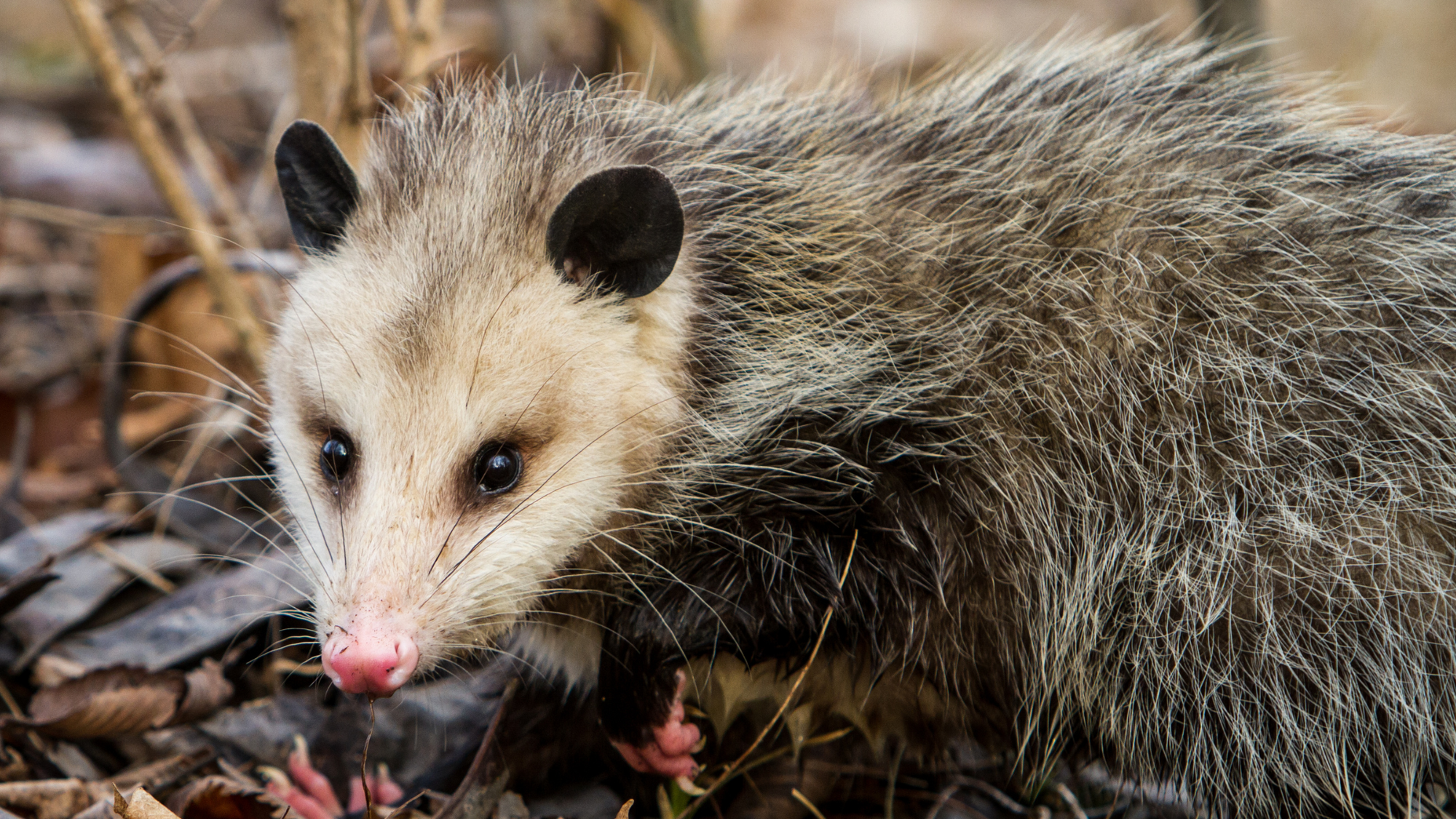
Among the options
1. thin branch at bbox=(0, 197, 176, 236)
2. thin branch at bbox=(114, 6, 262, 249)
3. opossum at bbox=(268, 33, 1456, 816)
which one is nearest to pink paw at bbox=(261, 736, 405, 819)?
opossum at bbox=(268, 33, 1456, 816)

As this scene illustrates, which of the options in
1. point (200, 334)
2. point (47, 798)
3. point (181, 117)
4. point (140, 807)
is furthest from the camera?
point (200, 334)

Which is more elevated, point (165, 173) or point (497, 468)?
point (165, 173)

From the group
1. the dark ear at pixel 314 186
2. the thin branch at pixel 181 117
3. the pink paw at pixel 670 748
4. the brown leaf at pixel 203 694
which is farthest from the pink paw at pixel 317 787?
the thin branch at pixel 181 117

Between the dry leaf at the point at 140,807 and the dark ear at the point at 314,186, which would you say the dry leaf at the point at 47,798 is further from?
the dark ear at the point at 314,186

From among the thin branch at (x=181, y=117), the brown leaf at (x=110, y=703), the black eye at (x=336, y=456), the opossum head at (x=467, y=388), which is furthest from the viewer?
the thin branch at (x=181, y=117)

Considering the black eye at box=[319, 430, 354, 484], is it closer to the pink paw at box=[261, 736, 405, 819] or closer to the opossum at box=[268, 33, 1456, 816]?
the opossum at box=[268, 33, 1456, 816]

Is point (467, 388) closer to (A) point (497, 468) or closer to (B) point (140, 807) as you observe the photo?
(A) point (497, 468)

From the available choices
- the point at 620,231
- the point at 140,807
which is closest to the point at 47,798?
the point at 140,807
